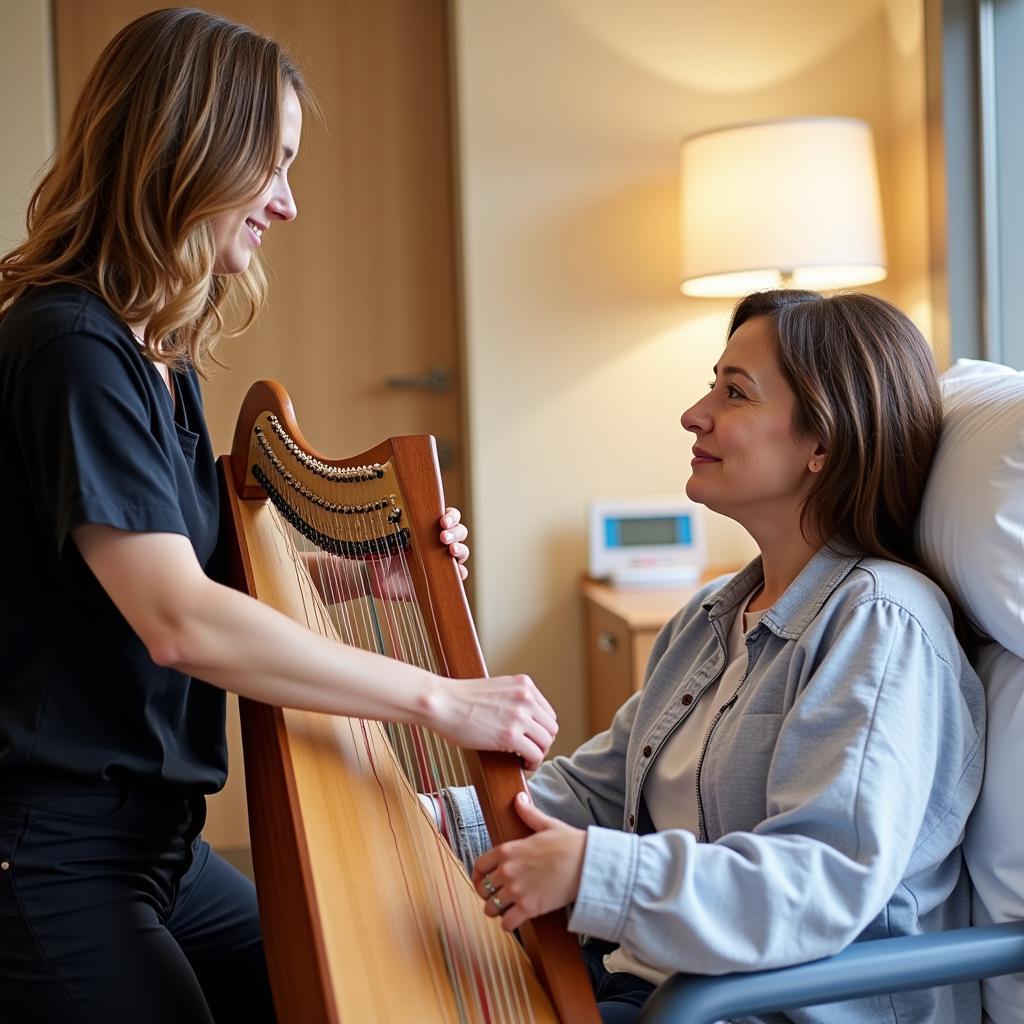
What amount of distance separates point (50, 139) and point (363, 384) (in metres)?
1.03

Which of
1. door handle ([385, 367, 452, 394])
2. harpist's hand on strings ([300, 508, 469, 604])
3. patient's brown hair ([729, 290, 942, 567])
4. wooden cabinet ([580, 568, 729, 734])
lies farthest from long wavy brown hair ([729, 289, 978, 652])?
door handle ([385, 367, 452, 394])

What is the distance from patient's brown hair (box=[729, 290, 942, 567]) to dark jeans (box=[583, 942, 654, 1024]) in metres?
0.54

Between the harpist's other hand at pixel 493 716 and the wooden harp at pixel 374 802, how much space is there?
0.07 feet

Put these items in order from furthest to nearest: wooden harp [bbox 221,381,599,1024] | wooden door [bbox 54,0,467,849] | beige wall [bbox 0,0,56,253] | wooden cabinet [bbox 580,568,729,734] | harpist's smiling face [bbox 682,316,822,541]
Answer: wooden door [bbox 54,0,467,849] → beige wall [bbox 0,0,56,253] → wooden cabinet [bbox 580,568,729,734] → harpist's smiling face [bbox 682,316,822,541] → wooden harp [bbox 221,381,599,1024]

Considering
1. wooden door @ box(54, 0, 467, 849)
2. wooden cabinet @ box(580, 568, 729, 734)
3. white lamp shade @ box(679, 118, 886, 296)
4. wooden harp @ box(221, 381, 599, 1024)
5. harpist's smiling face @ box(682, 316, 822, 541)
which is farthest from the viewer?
wooden door @ box(54, 0, 467, 849)

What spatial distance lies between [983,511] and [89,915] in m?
0.99

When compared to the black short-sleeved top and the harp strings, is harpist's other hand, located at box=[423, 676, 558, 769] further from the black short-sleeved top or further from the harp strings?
the black short-sleeved top

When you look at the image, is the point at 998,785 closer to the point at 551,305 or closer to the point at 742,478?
the point at 742,478

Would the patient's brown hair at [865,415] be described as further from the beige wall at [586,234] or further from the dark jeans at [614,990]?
the beige wall at [586,234]

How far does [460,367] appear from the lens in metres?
3.44

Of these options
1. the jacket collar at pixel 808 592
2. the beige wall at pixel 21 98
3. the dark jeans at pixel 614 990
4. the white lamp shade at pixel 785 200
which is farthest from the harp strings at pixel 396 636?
the beige wall at pixel 21 98

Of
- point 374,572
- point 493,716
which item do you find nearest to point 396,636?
point 374,572

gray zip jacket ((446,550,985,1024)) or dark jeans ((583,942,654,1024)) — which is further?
dark jeans ((583,942,654,1024))

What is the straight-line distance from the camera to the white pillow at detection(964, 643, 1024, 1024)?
1216mm
